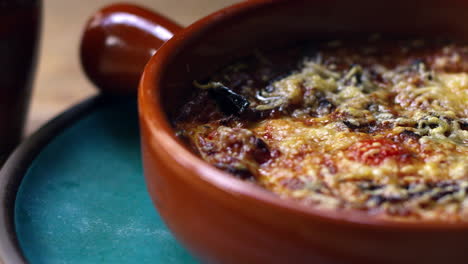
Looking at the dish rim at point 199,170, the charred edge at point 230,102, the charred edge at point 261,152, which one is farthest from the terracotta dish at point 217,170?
the charred edge at point 261,152

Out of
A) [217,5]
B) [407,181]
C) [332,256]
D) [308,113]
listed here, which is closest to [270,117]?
[308,113]

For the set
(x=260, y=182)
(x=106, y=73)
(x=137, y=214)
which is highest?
(x=260, y=182)

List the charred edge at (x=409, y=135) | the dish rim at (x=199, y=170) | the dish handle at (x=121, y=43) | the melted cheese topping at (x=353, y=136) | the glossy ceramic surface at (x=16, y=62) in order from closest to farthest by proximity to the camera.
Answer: the dish rim at (x=199, y=170), the melted cheese topping at (x=353, y=136), the charred edge at (x=409, y=135), the dish handle at (x=121, y=43), the glossy ceramic surface at (x=16, y=62)

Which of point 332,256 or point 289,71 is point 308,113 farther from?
point 332,256

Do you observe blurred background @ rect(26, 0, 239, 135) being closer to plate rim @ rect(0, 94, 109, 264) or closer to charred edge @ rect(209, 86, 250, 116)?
plate rim @ rect(0, 94, 109, 264)

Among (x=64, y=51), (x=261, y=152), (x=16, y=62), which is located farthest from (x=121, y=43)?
(x=64, y=51)

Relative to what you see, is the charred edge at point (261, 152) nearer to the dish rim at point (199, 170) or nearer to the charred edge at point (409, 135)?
the dish rim at point (199, 170)

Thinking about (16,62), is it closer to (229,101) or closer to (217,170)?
(229,101)

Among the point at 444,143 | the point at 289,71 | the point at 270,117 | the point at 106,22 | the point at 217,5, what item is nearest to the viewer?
the point at 444,143
